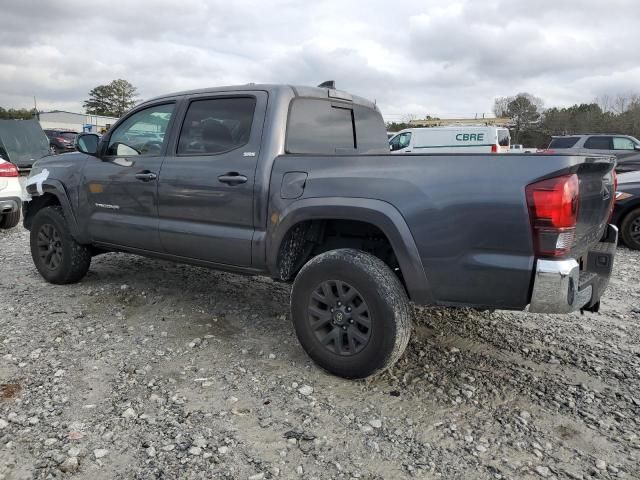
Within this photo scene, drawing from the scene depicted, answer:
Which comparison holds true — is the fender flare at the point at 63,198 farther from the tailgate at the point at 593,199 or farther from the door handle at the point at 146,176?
the tailgate at the point at 593,199

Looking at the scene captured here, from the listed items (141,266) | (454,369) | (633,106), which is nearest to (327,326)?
(454,369)

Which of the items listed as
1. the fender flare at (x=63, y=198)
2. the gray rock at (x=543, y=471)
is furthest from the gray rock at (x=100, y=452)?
the fender flare at (x=63, y=198)

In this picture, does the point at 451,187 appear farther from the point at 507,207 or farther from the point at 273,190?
the point at 273,190

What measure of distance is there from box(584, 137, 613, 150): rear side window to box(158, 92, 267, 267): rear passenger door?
15020 mm

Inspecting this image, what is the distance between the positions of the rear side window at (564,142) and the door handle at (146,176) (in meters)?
14.8

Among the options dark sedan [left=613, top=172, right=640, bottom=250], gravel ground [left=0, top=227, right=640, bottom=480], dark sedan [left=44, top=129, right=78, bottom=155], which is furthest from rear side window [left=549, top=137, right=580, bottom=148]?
dark sedan [left=44, top=129, right=78, bottom=155]

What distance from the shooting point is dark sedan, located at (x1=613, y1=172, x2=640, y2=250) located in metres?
7.26

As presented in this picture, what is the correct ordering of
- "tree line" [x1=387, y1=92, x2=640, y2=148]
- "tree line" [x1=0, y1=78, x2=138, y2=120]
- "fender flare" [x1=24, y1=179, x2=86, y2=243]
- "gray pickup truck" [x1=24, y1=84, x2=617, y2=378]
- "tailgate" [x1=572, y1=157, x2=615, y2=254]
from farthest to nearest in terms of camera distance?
"tree line" [x1=0, y1=78, x2=138, y2=120]
"tree line" [x1=387, y1=92, x2=640, y2=148]
"fender flare" [x1=24, y1=179, x2=86, y2=243]
"tailgate" [x1=572, y1=157, x2=615, y2=254]
"gray pickup truck" [x1=24, y1=84, x2=617, y2=378]

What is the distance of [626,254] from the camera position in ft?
23.4

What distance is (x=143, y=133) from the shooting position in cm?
447

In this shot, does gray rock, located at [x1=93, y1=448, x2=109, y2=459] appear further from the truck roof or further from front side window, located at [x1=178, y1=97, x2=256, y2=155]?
the truck roof

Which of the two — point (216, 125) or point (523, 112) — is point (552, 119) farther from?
point (216, 125)

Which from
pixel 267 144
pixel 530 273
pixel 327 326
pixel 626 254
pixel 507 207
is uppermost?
pixel 267 144

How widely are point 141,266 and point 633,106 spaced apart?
4998 centimetres
